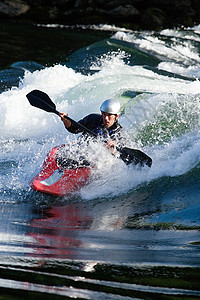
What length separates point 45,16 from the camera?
23.3 metres

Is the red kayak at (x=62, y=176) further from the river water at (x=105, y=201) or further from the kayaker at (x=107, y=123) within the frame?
the kayaker at (x=107, y=123)

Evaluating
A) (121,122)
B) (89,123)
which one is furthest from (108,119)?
(121,122)

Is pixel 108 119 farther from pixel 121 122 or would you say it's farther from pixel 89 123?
pixel 121 122

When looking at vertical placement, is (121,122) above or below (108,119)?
below

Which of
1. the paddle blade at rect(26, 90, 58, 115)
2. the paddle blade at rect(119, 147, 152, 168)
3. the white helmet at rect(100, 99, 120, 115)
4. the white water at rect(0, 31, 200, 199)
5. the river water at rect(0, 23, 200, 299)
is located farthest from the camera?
the paddle blade at rect(26, 90, 58, 115)

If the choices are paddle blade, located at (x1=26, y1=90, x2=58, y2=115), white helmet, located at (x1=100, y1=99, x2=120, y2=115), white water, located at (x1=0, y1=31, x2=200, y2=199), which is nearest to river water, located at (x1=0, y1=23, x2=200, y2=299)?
white water, located at (x1=0, y1=31, x2=200, y2=199)

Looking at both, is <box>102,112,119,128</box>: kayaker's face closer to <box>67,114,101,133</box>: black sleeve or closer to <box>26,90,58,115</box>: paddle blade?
<box>67,114,101,133</box>: black sleeve

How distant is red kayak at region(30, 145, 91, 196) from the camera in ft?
17.8

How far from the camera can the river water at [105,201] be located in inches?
109

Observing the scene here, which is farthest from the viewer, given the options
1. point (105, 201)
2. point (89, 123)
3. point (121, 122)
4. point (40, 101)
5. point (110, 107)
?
point (121, 122)

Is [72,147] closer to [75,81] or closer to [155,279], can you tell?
[155,279]

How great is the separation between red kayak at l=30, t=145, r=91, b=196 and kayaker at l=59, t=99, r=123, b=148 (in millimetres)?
433

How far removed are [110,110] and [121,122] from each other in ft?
8.58

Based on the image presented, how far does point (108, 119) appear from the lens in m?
5.54
